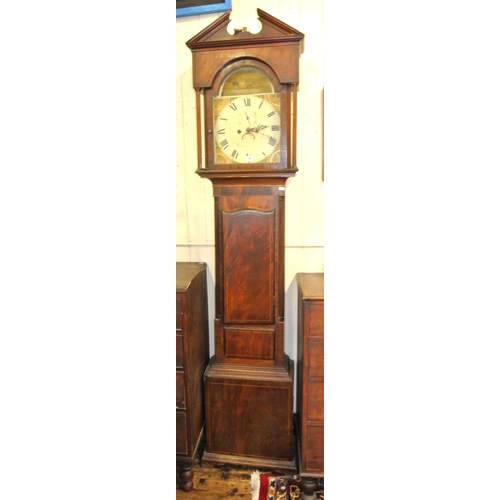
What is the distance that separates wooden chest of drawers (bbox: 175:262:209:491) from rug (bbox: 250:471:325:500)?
11.8 inches

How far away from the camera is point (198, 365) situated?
172 cm

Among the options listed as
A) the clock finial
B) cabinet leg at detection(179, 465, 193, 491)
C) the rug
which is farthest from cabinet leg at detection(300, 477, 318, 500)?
the clock finial

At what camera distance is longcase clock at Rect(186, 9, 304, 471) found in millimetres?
1531

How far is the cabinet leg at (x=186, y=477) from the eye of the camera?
1627 mm

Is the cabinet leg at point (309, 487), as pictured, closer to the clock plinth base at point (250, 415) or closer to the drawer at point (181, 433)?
the clock plinth base at point (250, 415)

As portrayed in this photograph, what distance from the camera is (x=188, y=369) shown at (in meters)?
1.58

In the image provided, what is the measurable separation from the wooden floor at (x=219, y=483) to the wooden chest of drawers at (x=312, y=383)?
1.01 feet

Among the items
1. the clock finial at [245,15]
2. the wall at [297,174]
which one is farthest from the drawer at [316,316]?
the clock finial at [245,15]

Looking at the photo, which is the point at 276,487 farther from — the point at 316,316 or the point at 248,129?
the point at 248,129

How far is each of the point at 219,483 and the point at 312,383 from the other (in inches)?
26.6
